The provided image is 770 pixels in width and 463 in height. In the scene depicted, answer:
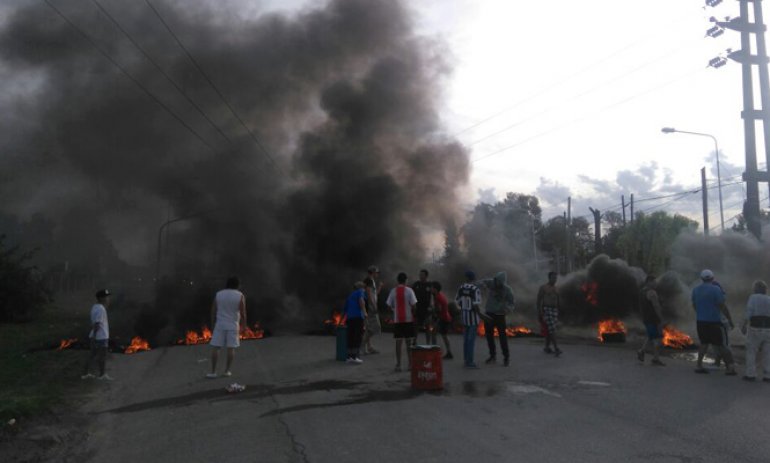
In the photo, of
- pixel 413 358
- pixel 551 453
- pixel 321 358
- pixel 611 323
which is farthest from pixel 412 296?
pixel 611 323

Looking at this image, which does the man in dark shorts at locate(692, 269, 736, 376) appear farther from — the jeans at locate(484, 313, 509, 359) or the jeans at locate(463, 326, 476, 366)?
the jeans at locate(463, 326, 476, 366)

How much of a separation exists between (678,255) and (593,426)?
17440 mm

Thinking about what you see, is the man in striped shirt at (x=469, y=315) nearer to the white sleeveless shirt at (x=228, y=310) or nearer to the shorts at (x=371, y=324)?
the shorts at (x=371, y=324)

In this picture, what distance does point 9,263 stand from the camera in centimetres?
2355

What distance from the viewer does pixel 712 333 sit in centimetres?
856

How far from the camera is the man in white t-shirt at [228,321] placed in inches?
333

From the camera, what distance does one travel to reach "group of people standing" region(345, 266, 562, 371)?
29.8 ft

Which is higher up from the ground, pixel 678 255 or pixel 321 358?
pixel 678 255

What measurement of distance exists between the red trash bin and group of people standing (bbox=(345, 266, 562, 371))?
155 cm

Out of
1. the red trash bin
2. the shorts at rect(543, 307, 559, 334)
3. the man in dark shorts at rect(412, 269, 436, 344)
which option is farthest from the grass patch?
the shorts at rect(543, 307, 559, 334)

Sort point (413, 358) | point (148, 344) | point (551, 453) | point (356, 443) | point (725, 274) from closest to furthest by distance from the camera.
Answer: point (551, 453), point (356, 443), point (413, 358), point (148, 344), point (725, 274)

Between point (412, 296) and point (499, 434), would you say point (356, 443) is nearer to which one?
point (499, 434)

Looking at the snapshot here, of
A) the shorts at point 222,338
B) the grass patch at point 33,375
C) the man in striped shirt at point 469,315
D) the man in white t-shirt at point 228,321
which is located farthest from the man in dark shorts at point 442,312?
the grass patch at point 33,375

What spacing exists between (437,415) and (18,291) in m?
23.4
